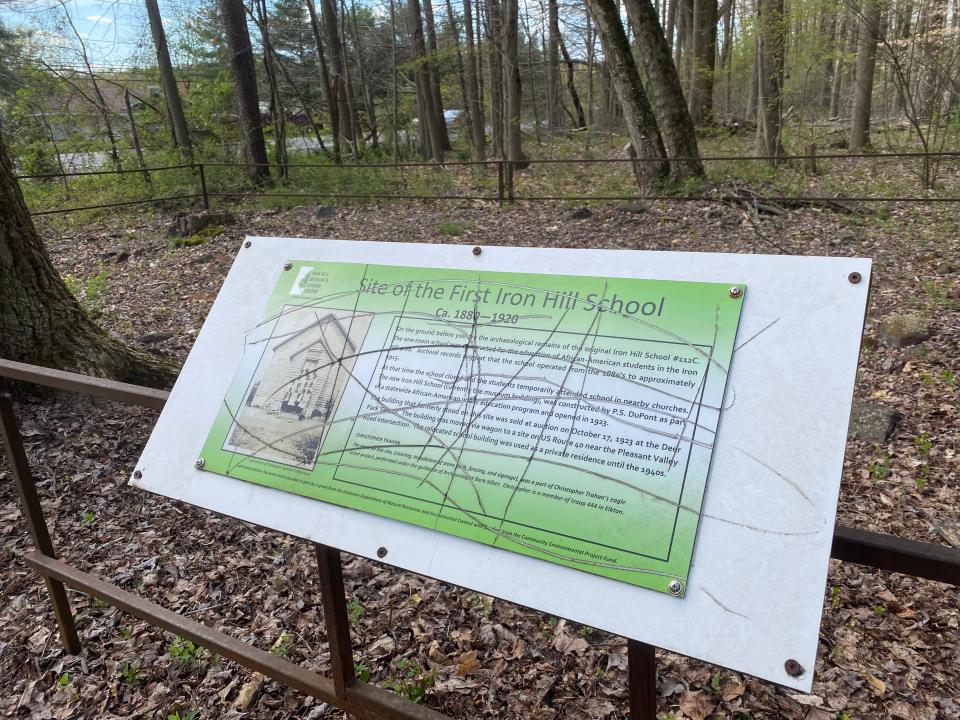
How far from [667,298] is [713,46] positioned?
18.6 meters

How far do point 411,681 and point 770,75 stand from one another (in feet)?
43.6

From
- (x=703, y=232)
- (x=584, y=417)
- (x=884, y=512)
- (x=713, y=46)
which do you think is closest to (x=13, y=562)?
(x=584, y=417)

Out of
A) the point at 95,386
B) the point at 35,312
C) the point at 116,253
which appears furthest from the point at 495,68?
the point at 95,386

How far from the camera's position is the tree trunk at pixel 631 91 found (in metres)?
9.32

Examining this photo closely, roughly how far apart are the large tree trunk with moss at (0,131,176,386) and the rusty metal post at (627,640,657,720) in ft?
13.2

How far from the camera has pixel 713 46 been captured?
56.0 ft

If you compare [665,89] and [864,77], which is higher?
[864,77]

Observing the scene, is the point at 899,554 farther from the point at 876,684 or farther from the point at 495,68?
the point at 495,68

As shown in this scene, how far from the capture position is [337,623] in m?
1.72

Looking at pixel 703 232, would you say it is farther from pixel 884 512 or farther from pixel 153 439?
pixel 153 439

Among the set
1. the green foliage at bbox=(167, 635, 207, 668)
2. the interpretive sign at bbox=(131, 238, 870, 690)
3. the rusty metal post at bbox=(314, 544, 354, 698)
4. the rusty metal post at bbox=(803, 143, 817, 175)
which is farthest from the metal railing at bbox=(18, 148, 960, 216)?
the rusty metal post at bbox=(314, 544, 354, 698)

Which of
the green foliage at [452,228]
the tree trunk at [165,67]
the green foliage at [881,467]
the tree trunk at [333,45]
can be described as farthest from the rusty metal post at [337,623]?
the tree trunk at [333,45]

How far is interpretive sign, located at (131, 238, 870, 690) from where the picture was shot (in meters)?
1.11

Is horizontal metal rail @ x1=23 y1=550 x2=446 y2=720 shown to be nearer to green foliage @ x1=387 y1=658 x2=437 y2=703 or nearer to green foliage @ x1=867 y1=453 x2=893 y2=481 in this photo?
green foliage @ x1=387 y1=658 x2=437 y2=703
